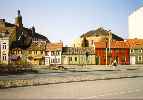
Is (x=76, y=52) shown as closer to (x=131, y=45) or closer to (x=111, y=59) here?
(x=111, y=59)

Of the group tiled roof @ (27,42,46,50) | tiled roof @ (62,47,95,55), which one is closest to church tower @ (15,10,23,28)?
tiled roof @ (27,42,46,50)

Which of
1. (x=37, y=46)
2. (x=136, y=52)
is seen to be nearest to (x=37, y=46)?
(x=37, y=46)

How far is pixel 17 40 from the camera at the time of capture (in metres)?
98.7

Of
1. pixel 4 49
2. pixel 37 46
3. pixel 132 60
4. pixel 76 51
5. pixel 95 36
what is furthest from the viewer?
pixel 95 36

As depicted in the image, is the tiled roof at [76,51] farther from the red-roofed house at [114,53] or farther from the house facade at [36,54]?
the house facade at [36,54]

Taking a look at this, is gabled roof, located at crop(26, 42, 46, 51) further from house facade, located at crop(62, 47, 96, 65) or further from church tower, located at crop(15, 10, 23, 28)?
church tower, located at crop(15, 10, 23, 28)

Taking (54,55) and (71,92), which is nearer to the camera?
(71,92)

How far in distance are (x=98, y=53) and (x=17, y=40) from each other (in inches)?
1075

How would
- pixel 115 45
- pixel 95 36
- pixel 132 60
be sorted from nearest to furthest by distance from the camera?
1. pixel 132 60
2. pixel 115 45
3. pixel 95 36

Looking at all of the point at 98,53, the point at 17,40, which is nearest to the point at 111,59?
the point at 98,53

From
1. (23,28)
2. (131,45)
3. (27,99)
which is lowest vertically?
(27,99)

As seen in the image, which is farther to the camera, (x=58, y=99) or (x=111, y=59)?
(x=111, y=59)

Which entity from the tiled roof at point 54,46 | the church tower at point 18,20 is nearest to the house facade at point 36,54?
the tiled roof at point 54,46

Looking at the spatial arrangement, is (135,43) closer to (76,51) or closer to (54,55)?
(76,51)
